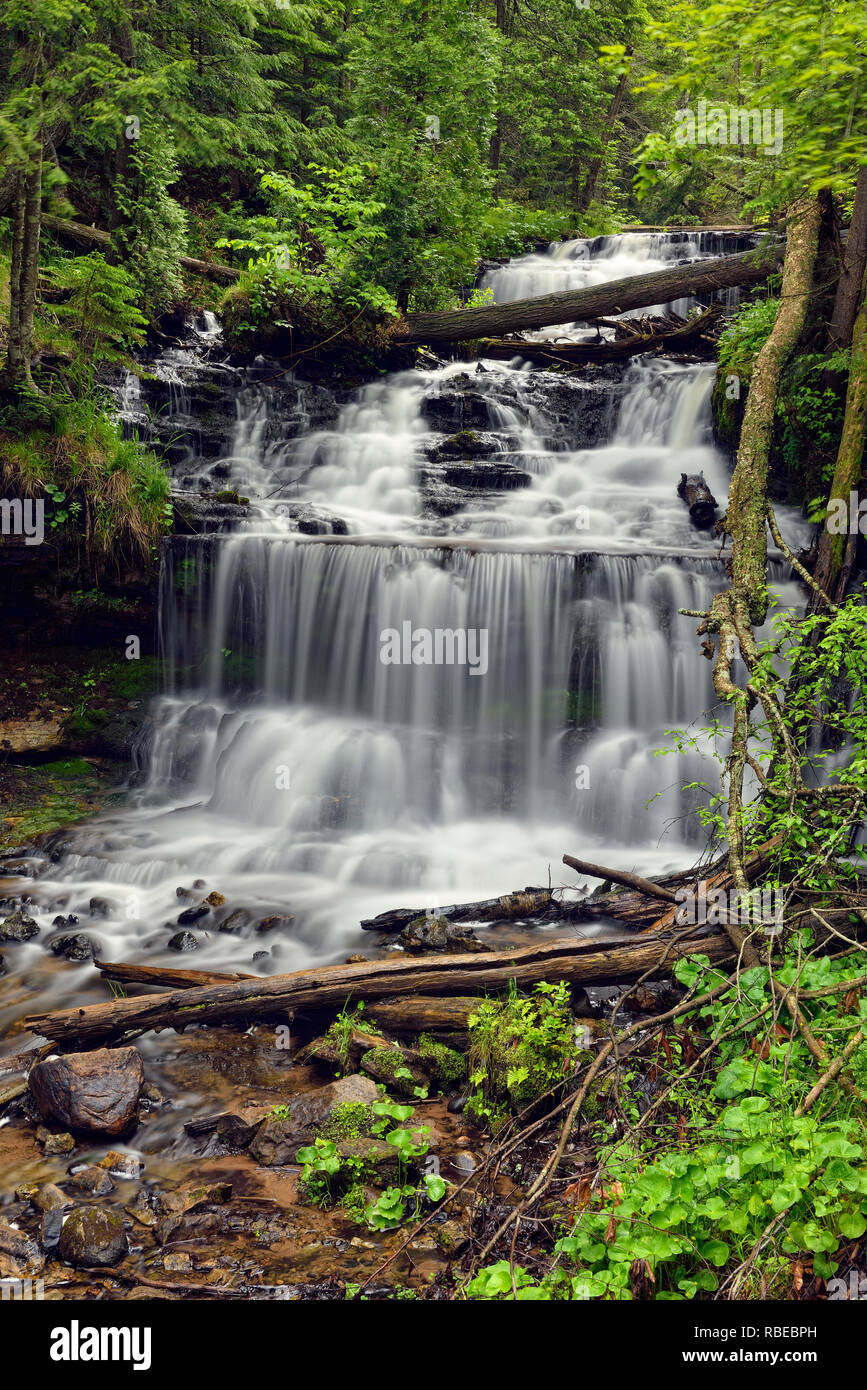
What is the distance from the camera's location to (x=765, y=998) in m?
3.83

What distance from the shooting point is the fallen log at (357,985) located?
15.5ft

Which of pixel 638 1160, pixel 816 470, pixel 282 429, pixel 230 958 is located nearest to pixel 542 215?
pixel 282 429

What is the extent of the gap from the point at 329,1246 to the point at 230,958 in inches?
118

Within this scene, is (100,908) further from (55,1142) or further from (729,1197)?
(729,1197)

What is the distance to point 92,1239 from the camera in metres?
3.40

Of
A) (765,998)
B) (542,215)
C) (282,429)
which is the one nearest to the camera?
(765,998)

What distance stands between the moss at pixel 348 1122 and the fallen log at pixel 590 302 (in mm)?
12511

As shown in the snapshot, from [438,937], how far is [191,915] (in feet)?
6.85

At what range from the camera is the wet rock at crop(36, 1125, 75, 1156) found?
13.5 feet

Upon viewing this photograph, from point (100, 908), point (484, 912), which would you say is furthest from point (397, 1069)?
point (100, 908)

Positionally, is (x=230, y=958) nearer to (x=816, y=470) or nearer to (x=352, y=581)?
(x=352, y=581)

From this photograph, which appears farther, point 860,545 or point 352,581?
point 352,581

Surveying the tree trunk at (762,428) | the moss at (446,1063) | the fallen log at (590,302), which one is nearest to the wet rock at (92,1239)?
the moss at (446,1063)

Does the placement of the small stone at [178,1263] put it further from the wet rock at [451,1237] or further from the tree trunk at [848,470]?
the tree trunk at [848,470]
